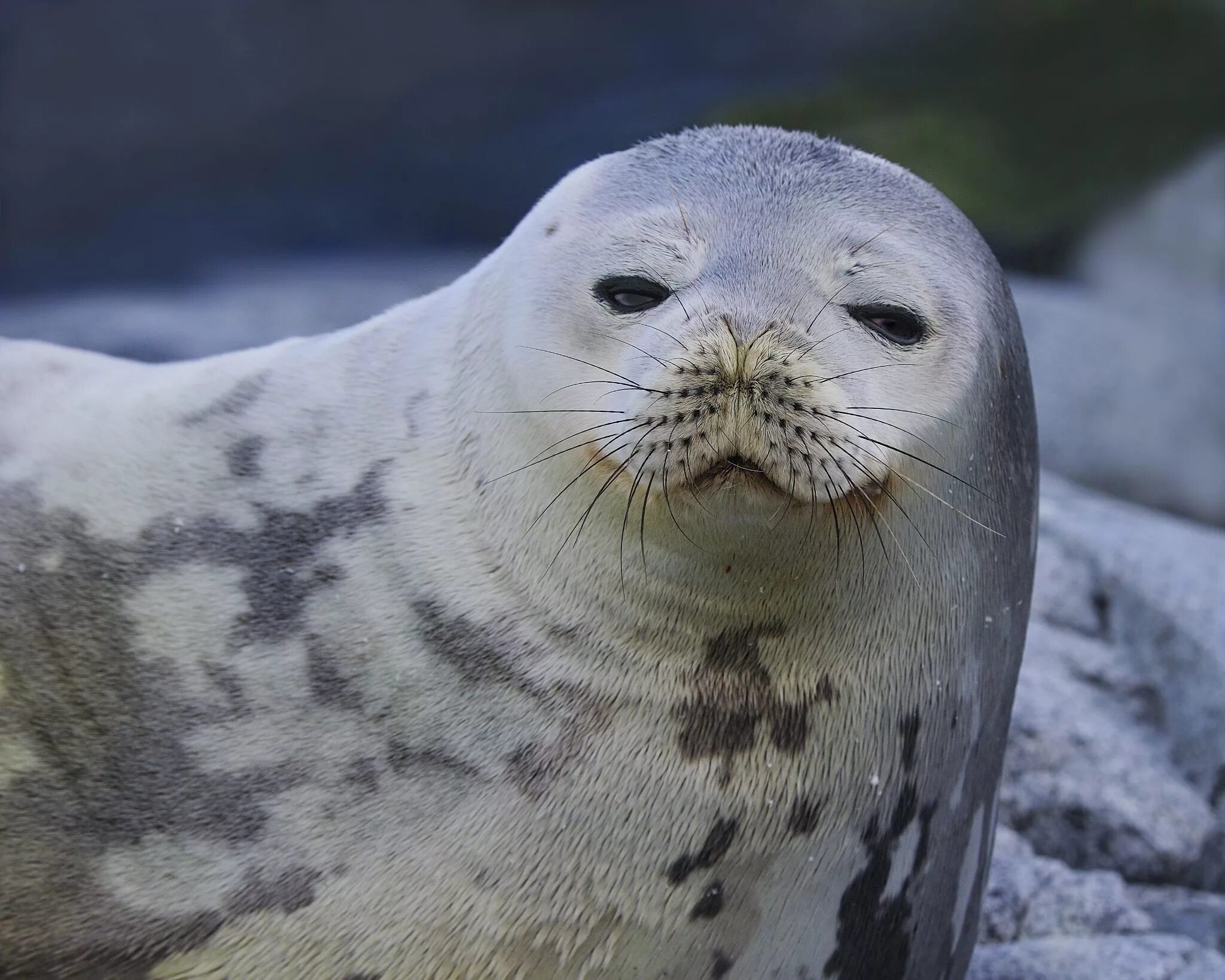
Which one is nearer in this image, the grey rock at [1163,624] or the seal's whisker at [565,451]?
the seal's whisker at [565,451]

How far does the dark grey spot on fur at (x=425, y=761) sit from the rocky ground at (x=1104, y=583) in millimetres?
1153

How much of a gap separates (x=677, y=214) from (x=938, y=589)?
60 centimetres

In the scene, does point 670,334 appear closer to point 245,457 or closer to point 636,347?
point 636,347

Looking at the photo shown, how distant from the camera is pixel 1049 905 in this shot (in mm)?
2594

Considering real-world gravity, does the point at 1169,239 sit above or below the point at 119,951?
above

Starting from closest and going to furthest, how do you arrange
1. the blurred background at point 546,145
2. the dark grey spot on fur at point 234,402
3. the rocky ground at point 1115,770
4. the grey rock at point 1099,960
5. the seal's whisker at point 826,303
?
the seal's whisker at point 826,303
the dark grey spot on fur at point 234,402
the grey rock at point 1099,960
the rocky ground at point 1115,770
the blurred background at point 546,145

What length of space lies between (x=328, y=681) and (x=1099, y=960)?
Answer: 1.48 meters

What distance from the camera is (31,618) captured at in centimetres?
177

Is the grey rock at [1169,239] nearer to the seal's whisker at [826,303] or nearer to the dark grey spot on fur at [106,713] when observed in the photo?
the seal's whisker at [826,303]

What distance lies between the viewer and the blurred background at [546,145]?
20.9 ft

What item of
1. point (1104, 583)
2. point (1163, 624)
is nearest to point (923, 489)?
point (1163, 624)

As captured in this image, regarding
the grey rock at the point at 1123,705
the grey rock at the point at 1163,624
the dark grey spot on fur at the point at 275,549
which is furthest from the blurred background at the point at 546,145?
the dark grey spot on fur at the point at 275,549

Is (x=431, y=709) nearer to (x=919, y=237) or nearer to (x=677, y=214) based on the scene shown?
(x=677, y=214)

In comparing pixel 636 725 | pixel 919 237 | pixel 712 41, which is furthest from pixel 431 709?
pixel 712 41
